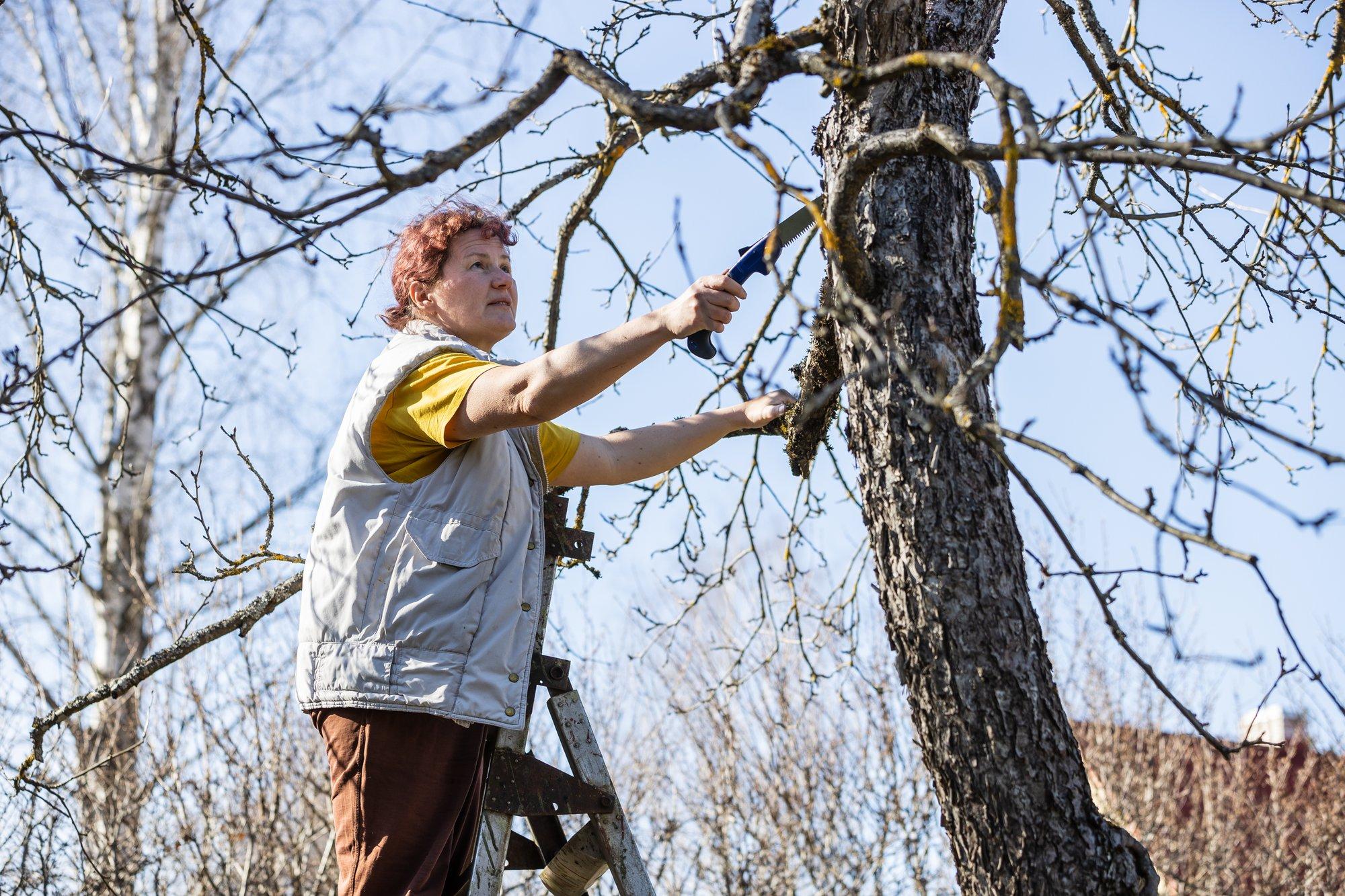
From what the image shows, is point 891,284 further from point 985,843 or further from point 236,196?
point 236,196

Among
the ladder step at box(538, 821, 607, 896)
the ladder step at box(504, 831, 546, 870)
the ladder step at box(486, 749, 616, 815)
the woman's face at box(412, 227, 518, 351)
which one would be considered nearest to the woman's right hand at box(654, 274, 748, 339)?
the woman's face at box(412, 227, 518, 351)

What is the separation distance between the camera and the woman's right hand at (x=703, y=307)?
84.2 inches

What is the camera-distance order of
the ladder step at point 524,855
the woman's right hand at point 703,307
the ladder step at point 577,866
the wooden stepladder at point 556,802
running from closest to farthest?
the woman's right hand at point 703,307 < the wooden stepladder at point 556,802 < the ladder step at point 577,866 < the ladder step at point 524,855

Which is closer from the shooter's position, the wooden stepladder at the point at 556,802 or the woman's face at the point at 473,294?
the wooden stepladder at the point at 556,802

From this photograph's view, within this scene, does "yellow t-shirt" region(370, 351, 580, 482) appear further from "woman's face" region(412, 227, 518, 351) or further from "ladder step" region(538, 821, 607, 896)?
"ladder step" region(538, 821, 607, 896)

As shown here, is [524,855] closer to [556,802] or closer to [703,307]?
[556,802]

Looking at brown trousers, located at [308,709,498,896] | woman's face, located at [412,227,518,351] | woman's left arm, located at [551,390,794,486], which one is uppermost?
woman's face, located at [412,227,518,351]

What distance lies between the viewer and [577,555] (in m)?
2.76

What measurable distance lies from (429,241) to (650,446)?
72 centimetres

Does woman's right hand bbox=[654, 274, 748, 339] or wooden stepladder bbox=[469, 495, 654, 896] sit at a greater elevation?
woman's right hand bbox=[654, 274, 748, 339]

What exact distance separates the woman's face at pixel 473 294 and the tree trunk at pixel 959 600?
33.5 inches

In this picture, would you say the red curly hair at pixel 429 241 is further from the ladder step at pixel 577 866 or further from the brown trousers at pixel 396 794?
the ladder step at pixel 577 866

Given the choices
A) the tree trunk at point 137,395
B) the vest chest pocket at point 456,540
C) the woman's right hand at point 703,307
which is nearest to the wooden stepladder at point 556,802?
the vest chest pocket at point 456,540

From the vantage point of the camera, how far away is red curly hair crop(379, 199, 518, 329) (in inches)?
109
